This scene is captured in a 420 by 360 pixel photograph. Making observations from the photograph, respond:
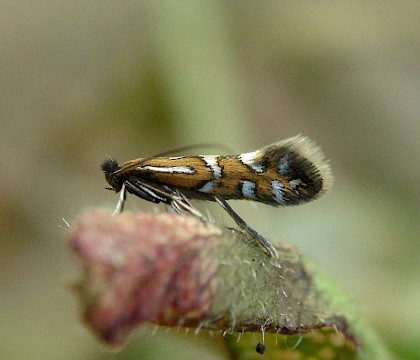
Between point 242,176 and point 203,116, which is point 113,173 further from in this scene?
point 203,116

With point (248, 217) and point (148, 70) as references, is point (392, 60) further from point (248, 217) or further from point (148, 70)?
point (248, 217)

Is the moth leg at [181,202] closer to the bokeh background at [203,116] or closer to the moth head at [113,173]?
the moth head at [113,173]

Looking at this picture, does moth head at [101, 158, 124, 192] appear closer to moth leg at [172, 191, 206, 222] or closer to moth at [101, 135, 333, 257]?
moth at [101, 135, 333, 257]

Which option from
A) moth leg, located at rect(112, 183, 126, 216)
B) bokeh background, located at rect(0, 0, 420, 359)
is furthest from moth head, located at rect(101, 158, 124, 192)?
bokeh background, located at rect(0, 0, 420, 359)

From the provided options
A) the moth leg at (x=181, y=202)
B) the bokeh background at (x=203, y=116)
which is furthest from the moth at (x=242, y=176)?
the bokeh background at (x=203, y=116)

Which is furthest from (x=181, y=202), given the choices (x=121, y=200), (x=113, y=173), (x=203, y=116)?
(x=203, y=116)

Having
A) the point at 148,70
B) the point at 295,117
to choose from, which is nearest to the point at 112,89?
the point at 148,70
